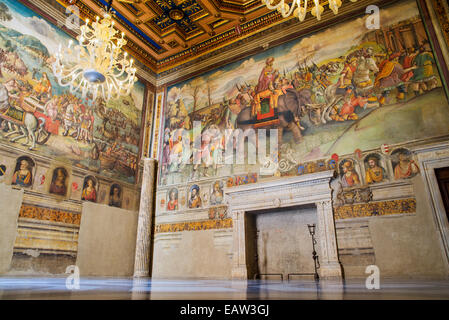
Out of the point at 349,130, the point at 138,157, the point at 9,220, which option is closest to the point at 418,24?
the point at 349,130

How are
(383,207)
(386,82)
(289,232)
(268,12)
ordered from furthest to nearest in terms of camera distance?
(268,12) < (289,232) < (386,82) < (383,207)

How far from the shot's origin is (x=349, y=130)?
7754 mm

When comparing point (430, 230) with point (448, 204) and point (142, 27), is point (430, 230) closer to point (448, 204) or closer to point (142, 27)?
point (448, 204)

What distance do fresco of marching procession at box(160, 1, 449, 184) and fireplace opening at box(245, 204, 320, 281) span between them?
1.66m

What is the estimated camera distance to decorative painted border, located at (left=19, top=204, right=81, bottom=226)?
727 cm

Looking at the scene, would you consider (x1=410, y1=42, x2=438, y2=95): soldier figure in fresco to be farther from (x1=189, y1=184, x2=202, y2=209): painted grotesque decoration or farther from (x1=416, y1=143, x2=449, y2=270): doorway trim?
(x1=189, y1=184, x2=202, y2=209): painted grotesque decoration

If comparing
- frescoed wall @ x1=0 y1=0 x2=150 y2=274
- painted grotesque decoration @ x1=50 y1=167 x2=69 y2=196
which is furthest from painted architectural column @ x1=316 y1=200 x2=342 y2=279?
painted grotesque decoration @ x1=50 y1=167 x2=69 y2=196

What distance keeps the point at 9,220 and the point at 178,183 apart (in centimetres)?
488

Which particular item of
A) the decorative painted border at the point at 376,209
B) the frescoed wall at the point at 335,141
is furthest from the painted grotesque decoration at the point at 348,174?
the decorative painted border at the point at 376,209

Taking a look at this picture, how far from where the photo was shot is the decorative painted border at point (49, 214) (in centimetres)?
727

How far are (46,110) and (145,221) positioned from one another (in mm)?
4500

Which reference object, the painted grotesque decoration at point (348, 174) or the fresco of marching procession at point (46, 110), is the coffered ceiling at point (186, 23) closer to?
the fresco of marching procession at point (46, 110)

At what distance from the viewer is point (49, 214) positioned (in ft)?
25.4
